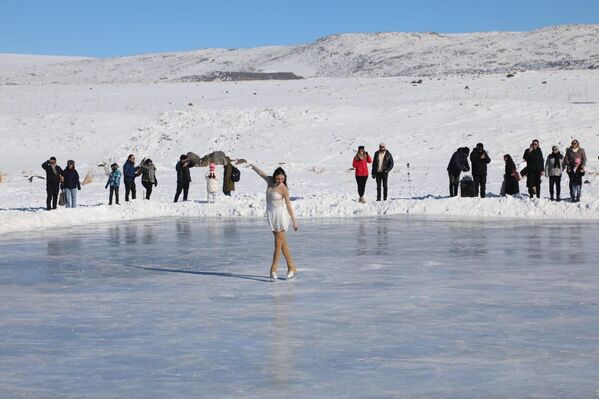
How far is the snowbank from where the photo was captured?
22.5 metres

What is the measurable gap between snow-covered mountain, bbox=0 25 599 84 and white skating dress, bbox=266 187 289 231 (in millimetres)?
89450

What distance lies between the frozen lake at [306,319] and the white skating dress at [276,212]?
759mm

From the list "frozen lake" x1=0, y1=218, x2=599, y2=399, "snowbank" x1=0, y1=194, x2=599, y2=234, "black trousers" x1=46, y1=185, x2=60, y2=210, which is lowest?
"frozen lake" x1=0, y1=218, x2=599, y2=399

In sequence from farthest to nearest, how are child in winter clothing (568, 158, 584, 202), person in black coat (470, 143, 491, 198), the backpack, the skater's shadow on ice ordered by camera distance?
1. the backpack
2. person in black coat (470, 143, 491, 198)
3. child in winter clothing (568, 158, 584, 202)
4. the skater's shadow on ice

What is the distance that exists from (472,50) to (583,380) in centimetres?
11836

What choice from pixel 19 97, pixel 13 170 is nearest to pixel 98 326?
pixel 13 170

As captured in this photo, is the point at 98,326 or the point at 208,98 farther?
the point at 208,98

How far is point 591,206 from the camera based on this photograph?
2291 centimetres

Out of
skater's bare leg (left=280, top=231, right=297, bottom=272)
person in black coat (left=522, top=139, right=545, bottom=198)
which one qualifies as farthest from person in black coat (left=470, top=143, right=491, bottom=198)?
skater's bare leg (left=280, top=231, right=297, bottom=272)

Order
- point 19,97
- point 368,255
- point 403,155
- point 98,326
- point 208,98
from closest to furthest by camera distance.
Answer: point 98,326 < point 368,255 < point 403,155 < point 208,98 < point 19,97

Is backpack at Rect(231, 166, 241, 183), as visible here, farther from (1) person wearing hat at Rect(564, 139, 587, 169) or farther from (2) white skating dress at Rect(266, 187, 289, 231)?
(2) white skating dress at Rect(266, 187, 289, 231)

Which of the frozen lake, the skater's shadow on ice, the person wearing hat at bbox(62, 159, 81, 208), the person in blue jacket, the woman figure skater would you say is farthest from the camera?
the person in blue jacket

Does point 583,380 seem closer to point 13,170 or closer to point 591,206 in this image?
point 591,206

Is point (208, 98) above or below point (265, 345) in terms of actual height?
above
